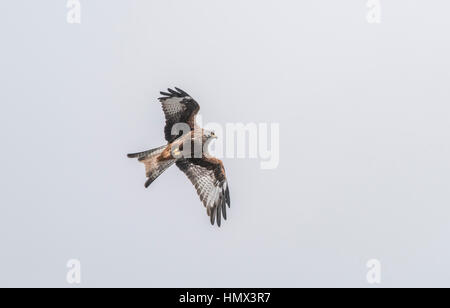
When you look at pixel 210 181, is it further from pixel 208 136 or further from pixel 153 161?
pixel 153 161

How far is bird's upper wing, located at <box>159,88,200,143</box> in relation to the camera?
10.1 meters

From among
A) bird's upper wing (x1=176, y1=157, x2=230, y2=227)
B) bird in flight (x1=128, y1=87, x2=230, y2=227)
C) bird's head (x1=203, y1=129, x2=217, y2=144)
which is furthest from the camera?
bird's upper wing (x1=176, y1=157, x2=230, y2=227)

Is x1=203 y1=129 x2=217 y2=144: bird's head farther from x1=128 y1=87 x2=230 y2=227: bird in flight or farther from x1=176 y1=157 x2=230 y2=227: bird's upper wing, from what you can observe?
x1=176 y1=157 x2=230 y2=227: bird's upper wing

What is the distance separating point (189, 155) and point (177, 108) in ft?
2.52

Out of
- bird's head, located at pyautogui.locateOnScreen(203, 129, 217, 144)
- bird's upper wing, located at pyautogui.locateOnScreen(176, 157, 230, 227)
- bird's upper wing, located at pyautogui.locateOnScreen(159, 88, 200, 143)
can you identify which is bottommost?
bird's upper wing, located at pyautogui.locateOnScreen(176, 157, 230, 227)

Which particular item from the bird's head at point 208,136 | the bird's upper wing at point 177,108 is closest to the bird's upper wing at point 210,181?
the bird's head at point 208,136

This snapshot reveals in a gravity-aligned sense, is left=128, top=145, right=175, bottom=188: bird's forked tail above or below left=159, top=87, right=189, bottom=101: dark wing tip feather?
below

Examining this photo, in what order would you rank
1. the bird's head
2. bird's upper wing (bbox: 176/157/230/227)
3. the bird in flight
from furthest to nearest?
bird's upper wing (bbox: 176/157/230/227) < the bird in flight < the bird's head

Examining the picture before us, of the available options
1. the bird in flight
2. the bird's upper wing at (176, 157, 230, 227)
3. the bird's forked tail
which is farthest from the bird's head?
the bird's forked tail

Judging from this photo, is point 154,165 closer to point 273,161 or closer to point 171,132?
point 171,132

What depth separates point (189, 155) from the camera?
10.4 metres

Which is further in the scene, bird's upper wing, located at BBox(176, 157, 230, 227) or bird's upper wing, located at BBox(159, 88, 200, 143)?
bird's upper wing, located at BBox(176, 157, 230, 227)

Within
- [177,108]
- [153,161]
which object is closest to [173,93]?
[177,108]

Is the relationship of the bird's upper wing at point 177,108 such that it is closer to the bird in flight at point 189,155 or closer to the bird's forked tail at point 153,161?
the bird in flight at point 189,155
